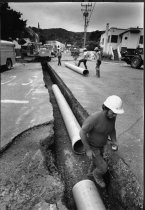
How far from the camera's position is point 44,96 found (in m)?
9.65

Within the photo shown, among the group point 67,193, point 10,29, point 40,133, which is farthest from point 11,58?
point 67,193

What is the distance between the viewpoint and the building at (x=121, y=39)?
39200mm

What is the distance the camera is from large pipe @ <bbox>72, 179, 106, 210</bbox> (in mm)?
3275

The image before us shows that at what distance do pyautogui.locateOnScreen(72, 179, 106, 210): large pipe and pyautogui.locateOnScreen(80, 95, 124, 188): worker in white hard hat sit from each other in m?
0.44

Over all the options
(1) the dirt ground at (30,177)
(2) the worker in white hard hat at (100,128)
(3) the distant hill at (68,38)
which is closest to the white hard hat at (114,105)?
(2) the worker in white hard hat at (100,128)

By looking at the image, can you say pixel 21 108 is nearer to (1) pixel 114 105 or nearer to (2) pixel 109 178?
(2) pixel 109 178

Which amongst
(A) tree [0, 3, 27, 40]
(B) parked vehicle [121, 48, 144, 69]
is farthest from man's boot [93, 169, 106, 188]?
(A) tree [0, 3, 27, 40]

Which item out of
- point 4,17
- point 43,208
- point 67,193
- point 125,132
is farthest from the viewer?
point 4,17

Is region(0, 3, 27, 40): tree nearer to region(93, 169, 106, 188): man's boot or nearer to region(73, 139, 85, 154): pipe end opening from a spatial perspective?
region(73, 139, 85, 154): pipe end opening

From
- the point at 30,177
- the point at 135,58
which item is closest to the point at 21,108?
the point at 30,177

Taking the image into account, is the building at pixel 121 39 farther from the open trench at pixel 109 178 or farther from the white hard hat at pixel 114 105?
Answer: the white hard hat at pixel 114 105

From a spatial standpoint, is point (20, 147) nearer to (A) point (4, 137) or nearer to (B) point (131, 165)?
(A) point (4, 137)

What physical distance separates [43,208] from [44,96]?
6716 millimetres

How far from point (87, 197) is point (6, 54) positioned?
1692cm
